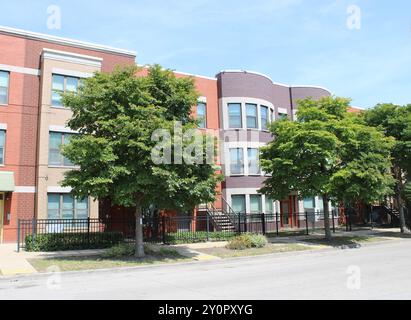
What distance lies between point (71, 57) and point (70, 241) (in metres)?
10.1

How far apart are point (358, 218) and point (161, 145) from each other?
24.3m

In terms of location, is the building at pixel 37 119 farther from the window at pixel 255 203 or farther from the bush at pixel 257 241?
the window at pixel 255 203

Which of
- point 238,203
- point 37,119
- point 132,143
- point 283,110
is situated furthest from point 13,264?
point 283,110

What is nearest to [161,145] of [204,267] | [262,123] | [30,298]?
[204,267]

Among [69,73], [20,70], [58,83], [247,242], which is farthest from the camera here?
[69,73]

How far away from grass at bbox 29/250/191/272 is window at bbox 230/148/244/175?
1194cm

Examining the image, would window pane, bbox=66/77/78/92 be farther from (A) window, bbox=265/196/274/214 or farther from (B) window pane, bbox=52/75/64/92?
(A) window, bbox=265/196/274/214

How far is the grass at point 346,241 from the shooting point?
2095 centimetres

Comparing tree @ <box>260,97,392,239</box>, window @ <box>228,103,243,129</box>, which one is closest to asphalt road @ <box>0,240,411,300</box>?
tree @ <box>260,97,392,239</box>

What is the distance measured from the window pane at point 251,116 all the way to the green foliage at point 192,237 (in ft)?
29.4

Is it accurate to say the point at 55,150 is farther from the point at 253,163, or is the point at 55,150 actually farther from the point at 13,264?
the point at 253,163

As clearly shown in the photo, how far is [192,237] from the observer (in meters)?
21.7

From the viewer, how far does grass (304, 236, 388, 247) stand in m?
21.0
